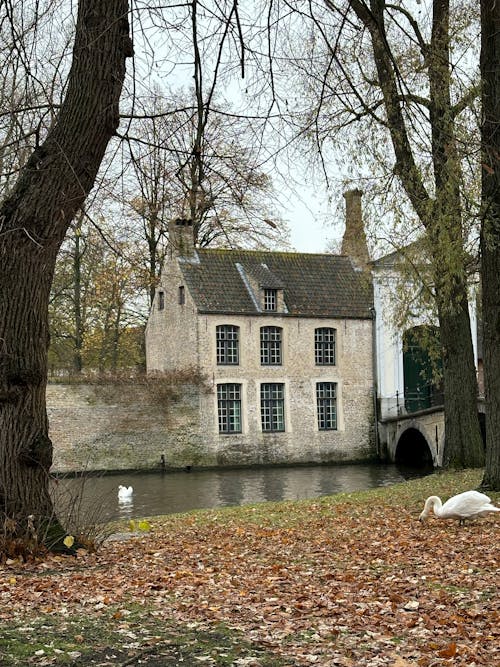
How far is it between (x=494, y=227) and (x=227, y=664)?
7456 mm

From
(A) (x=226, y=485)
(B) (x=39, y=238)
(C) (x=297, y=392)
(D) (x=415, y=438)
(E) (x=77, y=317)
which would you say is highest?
(E) (x=77, y=317)

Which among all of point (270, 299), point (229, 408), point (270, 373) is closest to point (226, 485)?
point (229, 408)

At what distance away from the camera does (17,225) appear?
649cm

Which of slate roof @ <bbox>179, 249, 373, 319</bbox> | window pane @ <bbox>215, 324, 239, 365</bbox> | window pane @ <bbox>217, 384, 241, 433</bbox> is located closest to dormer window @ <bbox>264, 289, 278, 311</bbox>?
slate roof @ <bbox>179, 249, 373, 319</bbox>

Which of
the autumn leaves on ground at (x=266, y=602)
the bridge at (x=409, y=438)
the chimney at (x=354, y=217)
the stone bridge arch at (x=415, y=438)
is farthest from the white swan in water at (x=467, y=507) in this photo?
the bridge at (x=409, y=438)

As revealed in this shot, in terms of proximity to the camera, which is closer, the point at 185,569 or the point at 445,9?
the point at 185,569

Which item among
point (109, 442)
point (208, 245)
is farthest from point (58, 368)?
point (208, 245)

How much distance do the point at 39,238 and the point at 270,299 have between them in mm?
23413

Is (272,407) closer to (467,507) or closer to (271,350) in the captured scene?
(271,350)

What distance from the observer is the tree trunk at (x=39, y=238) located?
6.52 metres

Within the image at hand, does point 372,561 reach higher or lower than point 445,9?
lower

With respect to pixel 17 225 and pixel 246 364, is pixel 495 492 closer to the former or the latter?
pixel 17 225

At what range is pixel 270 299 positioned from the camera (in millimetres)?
29797

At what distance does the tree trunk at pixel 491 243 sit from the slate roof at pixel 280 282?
58.5 feet
